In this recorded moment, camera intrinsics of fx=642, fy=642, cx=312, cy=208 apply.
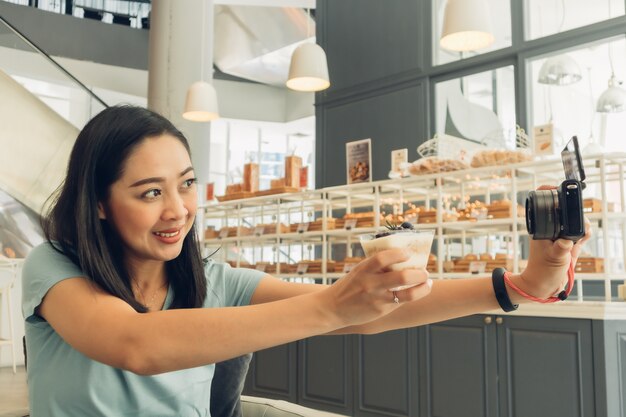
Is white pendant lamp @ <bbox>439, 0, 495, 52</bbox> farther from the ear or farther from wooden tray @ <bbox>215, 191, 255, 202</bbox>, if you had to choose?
the ear

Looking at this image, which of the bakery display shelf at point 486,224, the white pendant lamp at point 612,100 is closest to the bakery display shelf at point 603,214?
the bakery display shelf at point 486,224

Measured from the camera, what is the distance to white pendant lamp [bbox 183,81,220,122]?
5.66 meters

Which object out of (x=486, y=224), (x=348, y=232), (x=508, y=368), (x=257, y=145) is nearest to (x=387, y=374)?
(x=508, y=368)

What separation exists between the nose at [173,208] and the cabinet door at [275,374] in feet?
12.7

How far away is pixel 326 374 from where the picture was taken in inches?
191

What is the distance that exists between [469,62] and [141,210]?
18.0 feet

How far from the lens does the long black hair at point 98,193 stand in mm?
1297

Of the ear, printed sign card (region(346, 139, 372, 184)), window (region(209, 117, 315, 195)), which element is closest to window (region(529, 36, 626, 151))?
printed sign card (region(346, 139, 372, 184))

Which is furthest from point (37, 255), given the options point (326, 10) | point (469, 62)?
point (326, 10)

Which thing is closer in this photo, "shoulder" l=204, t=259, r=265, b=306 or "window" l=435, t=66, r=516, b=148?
"shoulder" l=204, t=259, r=265, b=306

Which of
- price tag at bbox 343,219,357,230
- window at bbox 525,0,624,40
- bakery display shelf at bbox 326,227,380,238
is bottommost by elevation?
bakery display shelf at bbox 326,227,380,238

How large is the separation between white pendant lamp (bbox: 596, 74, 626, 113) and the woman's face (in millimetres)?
6484

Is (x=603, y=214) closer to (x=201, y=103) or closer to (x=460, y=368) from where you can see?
(x=460, y=368)

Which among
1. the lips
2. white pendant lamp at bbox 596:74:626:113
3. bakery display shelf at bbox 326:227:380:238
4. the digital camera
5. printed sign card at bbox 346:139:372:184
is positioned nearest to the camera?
the digital camera
